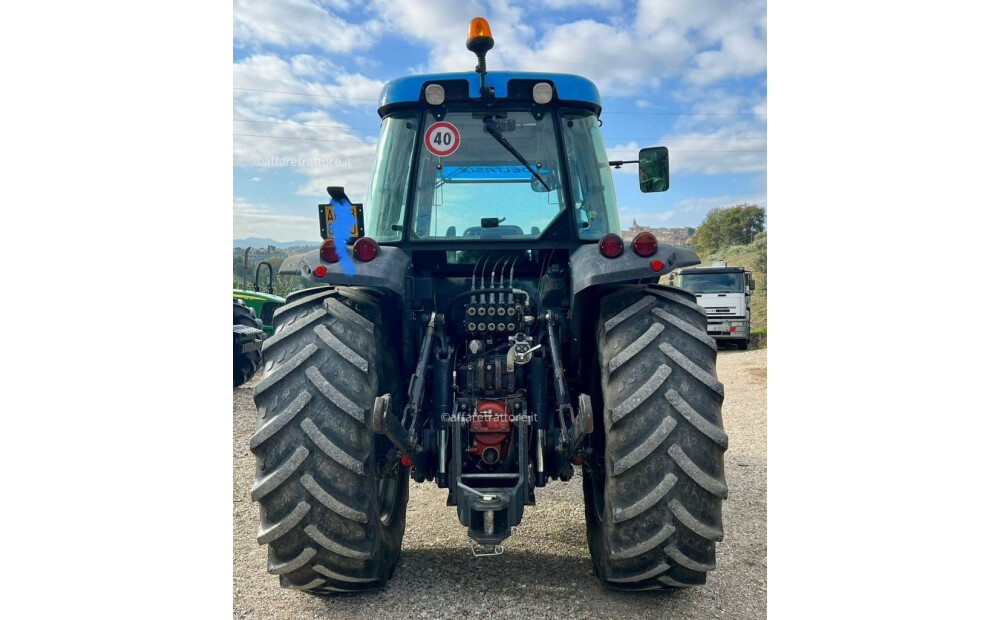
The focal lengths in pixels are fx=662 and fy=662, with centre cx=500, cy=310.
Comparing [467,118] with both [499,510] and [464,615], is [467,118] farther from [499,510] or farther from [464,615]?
[464,615]

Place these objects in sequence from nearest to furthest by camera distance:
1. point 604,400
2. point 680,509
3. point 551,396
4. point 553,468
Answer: point 680,509, point 604,400, point 553,468, point 551,396

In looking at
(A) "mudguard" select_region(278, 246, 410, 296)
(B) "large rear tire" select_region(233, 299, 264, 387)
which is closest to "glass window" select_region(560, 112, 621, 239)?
(A) "mudguard" select_region(278, 246, 410, 296)

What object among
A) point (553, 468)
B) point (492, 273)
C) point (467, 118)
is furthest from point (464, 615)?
point (467, 118)

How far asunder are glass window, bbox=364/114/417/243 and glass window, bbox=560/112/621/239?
2.84 feet

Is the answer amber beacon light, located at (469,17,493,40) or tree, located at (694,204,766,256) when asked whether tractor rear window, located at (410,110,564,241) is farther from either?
tree, located at (694,204,766,256)

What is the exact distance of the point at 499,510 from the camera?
292 centimetres

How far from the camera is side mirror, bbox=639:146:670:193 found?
3.59 metres

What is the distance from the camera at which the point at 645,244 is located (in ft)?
9.71

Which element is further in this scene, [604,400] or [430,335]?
[430,335]

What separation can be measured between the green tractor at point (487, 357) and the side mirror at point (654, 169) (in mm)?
13

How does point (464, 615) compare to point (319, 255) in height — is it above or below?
below

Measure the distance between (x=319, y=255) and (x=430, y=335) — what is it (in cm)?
66

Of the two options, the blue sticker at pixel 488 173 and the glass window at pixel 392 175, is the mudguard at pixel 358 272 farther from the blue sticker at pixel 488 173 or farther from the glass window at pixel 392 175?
the blue sticker at pixel 488 173

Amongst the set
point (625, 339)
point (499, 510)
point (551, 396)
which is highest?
point (625, 339)
